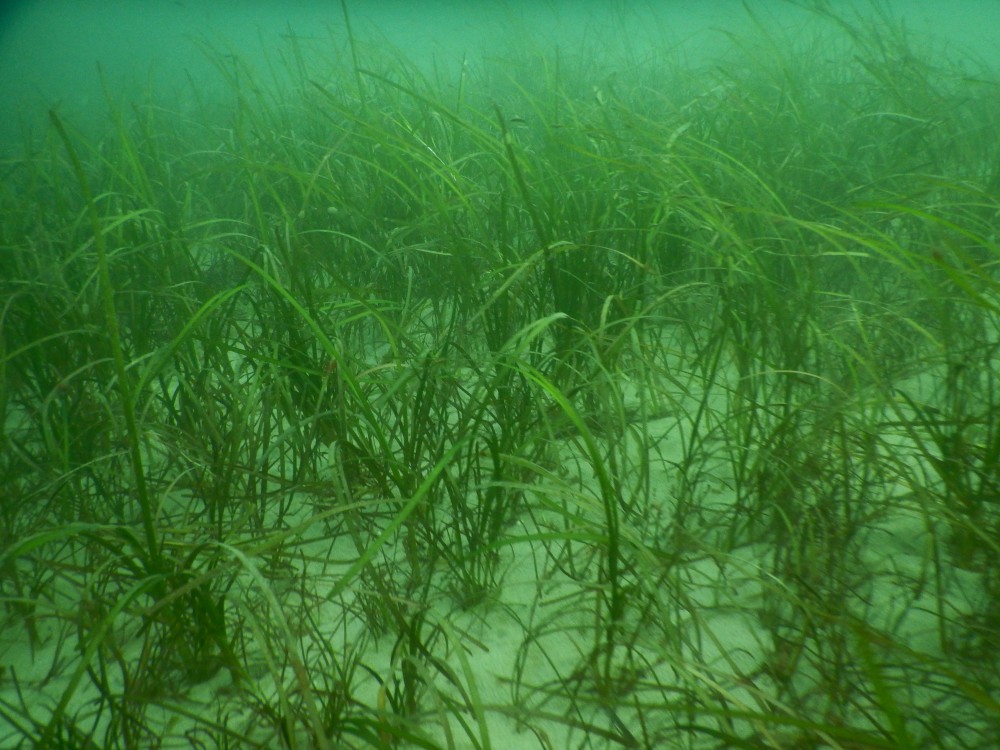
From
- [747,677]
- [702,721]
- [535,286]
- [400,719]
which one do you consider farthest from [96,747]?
[535,286]

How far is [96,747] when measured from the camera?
90 cm

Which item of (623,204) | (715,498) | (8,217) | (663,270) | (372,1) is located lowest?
(715,498)

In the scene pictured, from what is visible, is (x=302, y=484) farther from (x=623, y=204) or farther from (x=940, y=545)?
(x=623, y=204)

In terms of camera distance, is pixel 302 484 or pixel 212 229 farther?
pixel 212 229

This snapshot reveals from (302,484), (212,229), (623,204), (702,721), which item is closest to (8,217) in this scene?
(212,229)

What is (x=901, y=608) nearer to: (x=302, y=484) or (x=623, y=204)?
(x=302, y=484)

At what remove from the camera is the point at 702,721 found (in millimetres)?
1014

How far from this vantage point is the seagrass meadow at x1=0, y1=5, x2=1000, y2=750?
1.01m

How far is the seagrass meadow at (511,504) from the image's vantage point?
101 centimetres

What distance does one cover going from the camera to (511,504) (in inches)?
57.8

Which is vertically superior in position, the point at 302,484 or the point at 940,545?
the point at 302,484

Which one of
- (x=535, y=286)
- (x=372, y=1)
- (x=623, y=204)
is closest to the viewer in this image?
(x=535, y=286)

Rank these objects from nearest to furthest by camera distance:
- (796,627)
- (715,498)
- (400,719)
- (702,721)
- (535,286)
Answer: (400,719) → (702,721) → (796,627) → (715,498) → (535,286)

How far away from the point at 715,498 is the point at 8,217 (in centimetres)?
270
